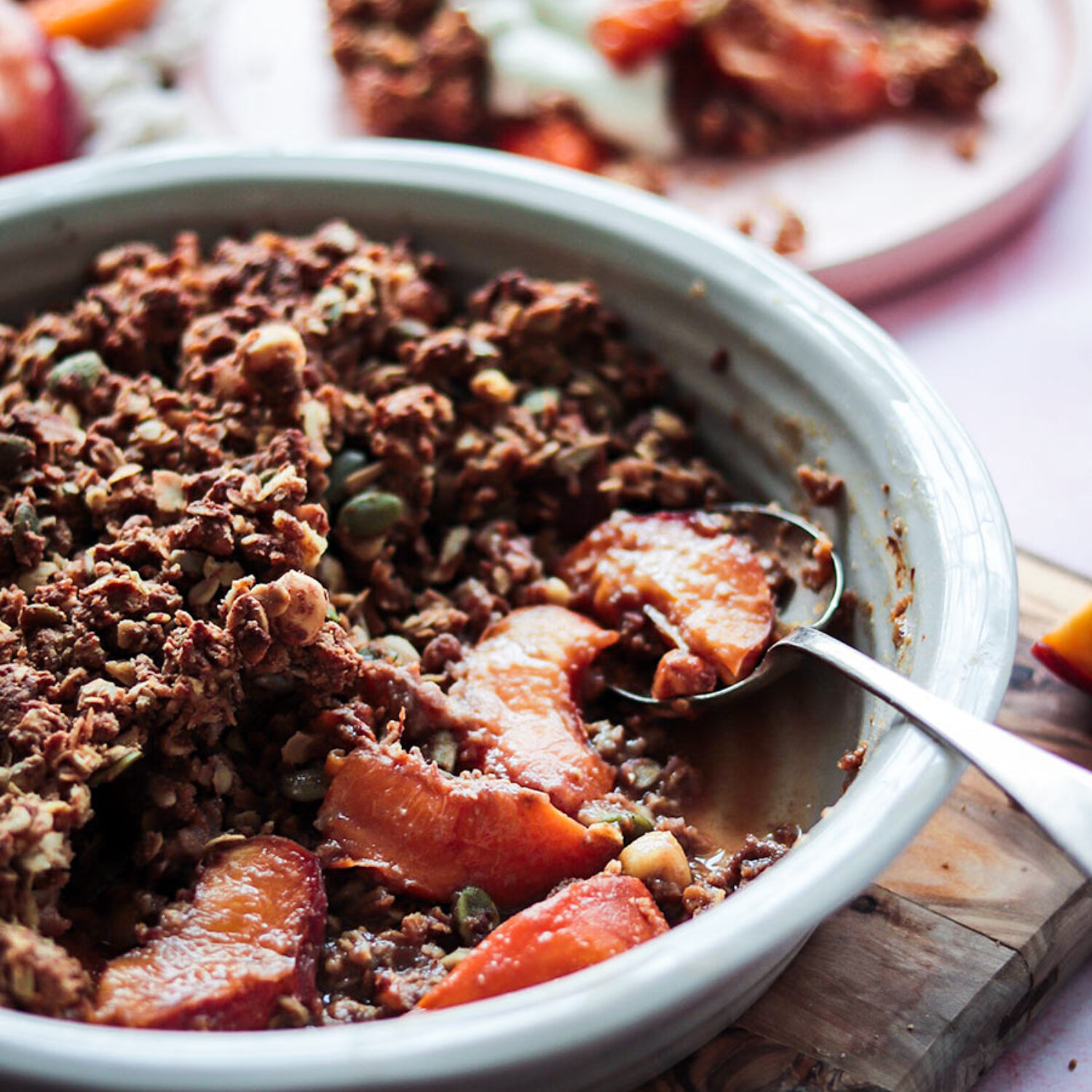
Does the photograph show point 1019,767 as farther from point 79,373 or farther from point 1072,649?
point 79,373

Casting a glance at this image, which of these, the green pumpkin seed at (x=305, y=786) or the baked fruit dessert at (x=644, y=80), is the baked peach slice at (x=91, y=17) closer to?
the baked fruit dessert at (x=644, y=80)

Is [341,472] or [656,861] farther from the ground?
[341,472]

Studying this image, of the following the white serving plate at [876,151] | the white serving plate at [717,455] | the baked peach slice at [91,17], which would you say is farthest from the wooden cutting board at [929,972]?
the baked peach slice at [91,17]

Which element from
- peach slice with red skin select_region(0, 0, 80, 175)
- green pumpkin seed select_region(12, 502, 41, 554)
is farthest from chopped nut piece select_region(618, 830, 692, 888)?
peach slice with red skin select_region(0, 0, 80, 175)

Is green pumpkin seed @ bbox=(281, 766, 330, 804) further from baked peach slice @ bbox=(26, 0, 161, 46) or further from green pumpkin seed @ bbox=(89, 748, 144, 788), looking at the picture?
baked peach slice @ bbox=(26, 0, 161, 46)

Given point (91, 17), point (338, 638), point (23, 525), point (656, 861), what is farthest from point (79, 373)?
point (91, 17)

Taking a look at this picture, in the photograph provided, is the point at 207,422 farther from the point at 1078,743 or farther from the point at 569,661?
the point at 1078,743

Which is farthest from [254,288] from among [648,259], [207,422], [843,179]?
[843,179]
